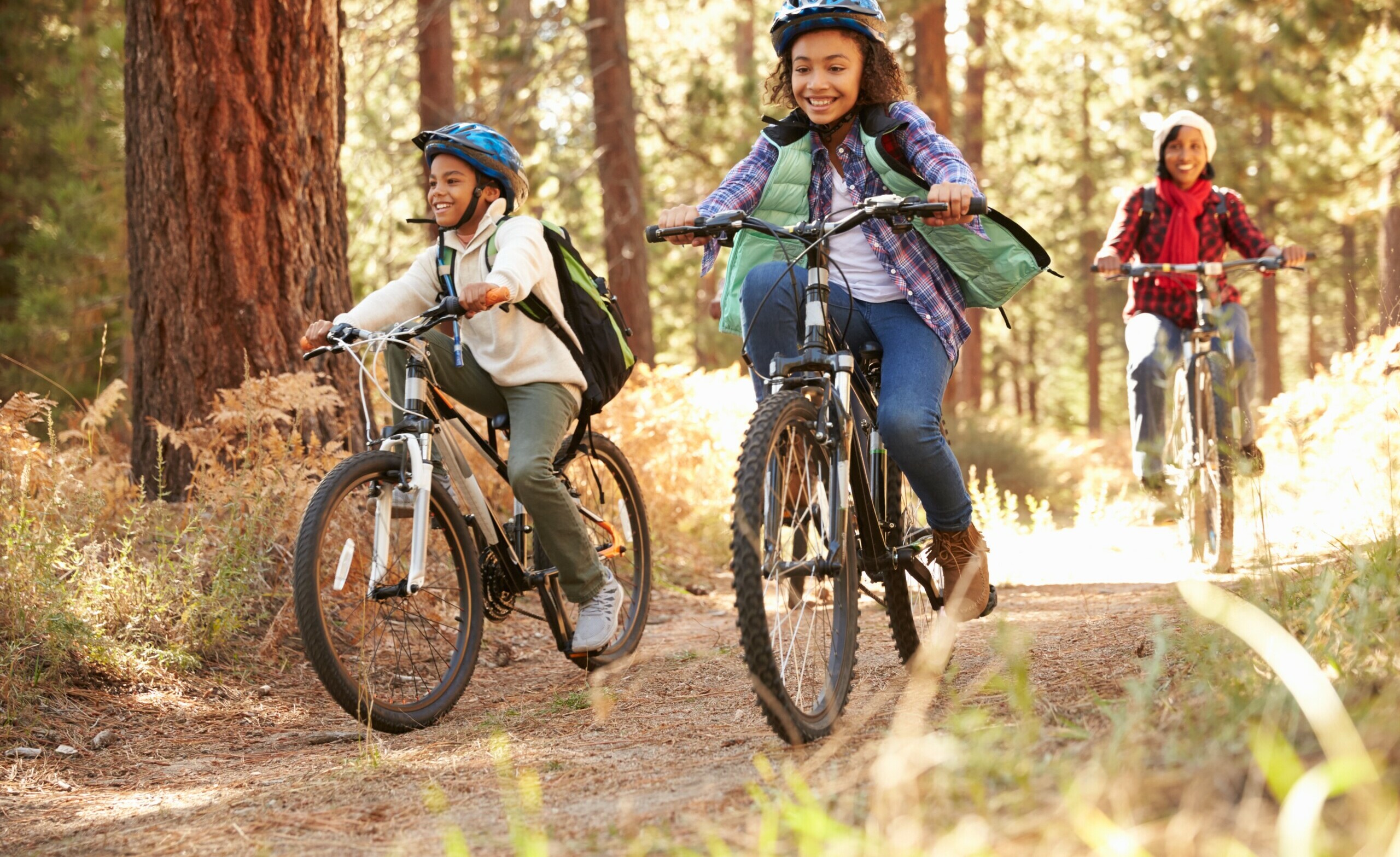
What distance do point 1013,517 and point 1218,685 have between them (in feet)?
21.0

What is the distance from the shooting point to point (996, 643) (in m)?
2.77

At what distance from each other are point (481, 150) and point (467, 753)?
2148 mm

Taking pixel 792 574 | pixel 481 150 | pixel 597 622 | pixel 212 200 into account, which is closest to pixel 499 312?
pixel 481 150

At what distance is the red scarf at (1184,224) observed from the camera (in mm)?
7113

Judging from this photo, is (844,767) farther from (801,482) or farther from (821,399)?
(821,399)

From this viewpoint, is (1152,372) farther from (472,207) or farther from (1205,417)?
(472,207)

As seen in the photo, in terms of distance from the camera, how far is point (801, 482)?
10.8 ft

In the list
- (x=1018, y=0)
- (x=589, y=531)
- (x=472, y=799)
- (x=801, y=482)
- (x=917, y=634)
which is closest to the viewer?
(x=472, y=799)

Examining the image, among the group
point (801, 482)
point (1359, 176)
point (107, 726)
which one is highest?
→ point (1359, 176)

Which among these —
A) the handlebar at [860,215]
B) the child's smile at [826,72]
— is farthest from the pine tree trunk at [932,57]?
the handlebar at [860,215]

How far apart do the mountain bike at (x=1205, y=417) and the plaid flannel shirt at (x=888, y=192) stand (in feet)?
9.68

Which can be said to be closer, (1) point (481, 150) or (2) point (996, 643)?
(2) point (996, 643)

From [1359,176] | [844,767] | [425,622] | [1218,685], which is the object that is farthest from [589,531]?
[1359,176]

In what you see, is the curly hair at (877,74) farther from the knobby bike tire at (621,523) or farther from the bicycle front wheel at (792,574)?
the knobby bike tire at (621,523)
